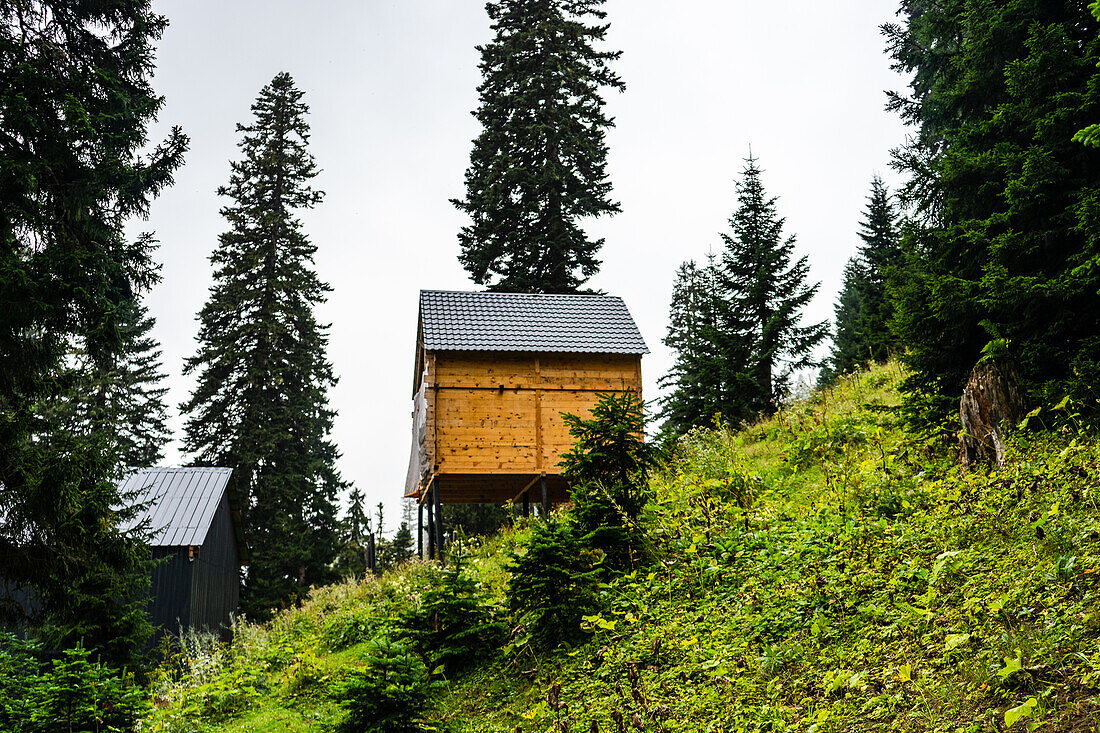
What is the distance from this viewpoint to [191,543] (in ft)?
68.5

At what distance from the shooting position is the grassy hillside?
168 inches

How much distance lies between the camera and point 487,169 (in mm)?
29672

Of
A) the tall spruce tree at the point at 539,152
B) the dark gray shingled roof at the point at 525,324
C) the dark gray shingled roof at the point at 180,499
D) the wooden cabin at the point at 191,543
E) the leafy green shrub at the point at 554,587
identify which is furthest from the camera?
the tall spruce tree at the point at 539,152

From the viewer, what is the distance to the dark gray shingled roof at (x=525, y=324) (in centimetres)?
1791

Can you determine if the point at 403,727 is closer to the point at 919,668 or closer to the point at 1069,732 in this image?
the point at 919,668

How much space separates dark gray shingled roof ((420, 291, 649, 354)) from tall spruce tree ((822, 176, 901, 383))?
6.68 meters

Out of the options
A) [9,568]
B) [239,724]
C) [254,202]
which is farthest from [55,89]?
[254,202]

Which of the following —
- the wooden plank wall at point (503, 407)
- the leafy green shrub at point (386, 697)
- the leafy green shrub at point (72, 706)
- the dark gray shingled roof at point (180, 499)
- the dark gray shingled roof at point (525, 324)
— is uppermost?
the dark gray shingled roof at point (525, 324)

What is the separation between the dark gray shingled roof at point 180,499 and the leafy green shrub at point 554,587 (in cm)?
1639

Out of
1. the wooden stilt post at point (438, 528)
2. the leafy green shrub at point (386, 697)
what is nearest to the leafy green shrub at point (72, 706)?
the leafy green shrub at point (386, 697)

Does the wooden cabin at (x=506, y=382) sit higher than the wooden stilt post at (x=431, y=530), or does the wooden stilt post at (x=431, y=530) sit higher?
the wooden cabin at (x=506, y=382)

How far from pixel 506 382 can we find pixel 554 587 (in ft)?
34.5

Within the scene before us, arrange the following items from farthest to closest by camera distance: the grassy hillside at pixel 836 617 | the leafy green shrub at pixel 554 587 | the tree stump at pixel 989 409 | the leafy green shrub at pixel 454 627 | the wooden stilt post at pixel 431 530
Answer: the wooden stilt post at pixel 431 530, the leafy green shrub at pixel 454 627, the tree stump at pixel 989 409, the leafy green shrub at pixel 554 587, the grassy hillside at pixel 836 617

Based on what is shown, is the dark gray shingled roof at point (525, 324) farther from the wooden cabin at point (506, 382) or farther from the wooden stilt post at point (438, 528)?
the wooden stilt post at point (438, 528)
